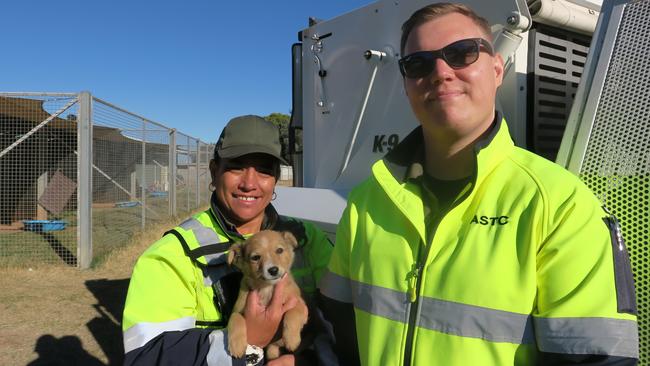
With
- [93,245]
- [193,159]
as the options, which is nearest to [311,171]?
[93,245]

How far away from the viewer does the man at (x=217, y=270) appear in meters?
1.96

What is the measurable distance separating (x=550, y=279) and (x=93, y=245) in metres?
9.54

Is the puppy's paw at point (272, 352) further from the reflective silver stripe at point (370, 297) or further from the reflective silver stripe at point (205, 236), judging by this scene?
the reflective silver stripe at point (370, 297)

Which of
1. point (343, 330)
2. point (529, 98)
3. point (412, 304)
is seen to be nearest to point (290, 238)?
point (343, 330)

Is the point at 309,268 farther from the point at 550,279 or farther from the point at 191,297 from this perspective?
the point at 550,279

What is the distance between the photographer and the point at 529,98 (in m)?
2.82

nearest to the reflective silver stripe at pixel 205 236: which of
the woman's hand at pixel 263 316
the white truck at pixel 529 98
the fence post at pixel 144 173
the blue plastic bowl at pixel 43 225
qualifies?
the woman's hand at pixel 263 316

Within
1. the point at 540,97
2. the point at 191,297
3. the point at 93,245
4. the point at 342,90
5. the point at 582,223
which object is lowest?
the point at 93,245

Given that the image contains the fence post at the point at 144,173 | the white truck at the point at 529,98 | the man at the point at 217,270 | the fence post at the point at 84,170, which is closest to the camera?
the white truck at the point at 529,98

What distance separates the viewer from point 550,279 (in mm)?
1225

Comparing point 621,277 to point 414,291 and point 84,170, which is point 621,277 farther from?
point 84,170

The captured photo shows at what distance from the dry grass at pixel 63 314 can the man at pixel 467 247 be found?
4.58 meters

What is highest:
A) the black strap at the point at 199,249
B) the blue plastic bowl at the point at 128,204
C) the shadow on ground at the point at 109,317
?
the black strap at the point at 199,249

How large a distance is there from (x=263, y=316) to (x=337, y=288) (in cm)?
79
